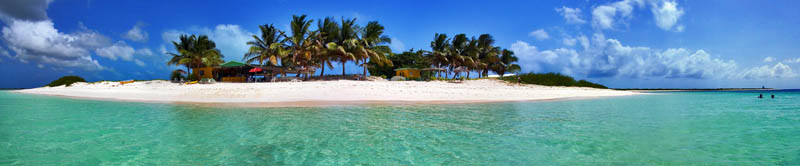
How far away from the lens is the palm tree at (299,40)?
31219mm

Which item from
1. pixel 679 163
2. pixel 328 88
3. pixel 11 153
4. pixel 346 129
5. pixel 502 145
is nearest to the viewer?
pixel 679 163

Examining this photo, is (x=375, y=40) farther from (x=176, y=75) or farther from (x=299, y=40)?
(x=176, y=75)

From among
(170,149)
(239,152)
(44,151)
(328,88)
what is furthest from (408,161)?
(328,88)

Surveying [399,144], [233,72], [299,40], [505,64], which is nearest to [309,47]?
[299,40]

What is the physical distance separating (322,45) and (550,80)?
845 inches

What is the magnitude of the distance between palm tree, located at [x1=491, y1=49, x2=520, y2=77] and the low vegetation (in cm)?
2156

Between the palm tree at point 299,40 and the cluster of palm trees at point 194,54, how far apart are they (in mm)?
8700

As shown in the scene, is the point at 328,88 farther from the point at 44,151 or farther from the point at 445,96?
the point at 44,151

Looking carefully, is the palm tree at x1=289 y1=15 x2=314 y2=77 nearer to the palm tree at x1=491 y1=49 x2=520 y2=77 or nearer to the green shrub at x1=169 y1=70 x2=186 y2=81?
Answer: the green shrub at x1=169 y1=70 x2=186 y2=81

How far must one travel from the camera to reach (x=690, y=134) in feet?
18.8

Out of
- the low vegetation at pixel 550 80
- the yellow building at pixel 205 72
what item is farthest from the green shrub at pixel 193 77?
the low vegetation at pixel 550 80

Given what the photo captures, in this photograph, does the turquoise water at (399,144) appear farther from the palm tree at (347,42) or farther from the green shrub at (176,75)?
the green shrub at (176,75)

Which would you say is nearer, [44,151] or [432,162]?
[432,162]

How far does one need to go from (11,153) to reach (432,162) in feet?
17.2
